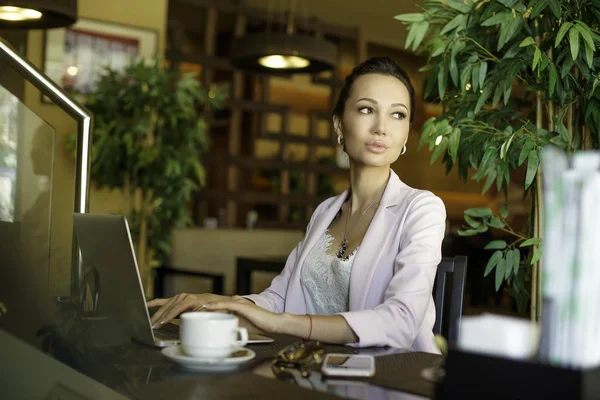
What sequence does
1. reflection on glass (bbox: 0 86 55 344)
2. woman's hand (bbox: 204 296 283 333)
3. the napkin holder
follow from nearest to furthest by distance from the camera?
the napkin holder → woman's hand (bbox: 204 296 283 333) → reflection on glass (bbox: 0 86 55 344)

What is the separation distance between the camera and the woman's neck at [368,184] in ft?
6.45

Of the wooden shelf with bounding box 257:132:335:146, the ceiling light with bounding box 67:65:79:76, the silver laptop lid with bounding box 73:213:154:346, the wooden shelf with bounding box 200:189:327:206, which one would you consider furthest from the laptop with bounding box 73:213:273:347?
the wooden shelf with bounding box 257:132:335:146

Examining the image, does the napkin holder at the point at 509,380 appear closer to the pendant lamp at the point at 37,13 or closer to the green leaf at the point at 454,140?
the green leaf at the point at 454,140

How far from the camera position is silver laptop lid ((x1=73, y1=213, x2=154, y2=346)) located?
1195 millimetres

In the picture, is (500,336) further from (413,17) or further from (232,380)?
(413,17)

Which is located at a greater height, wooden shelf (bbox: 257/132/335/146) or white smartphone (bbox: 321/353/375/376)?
wooden shelf (bbox: 257/132/335/146)

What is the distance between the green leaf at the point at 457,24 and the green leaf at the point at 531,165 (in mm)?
484

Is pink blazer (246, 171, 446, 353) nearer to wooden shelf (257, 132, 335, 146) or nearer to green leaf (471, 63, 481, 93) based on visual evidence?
green leaf (471, 63, 481, 93)

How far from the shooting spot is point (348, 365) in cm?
109

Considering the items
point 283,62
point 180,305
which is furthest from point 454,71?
point 283,62

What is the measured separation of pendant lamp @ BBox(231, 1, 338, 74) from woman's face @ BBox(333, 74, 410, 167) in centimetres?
241

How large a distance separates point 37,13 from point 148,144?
2.00m

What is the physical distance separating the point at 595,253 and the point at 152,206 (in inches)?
198

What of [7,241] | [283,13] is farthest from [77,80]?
[7,241]
